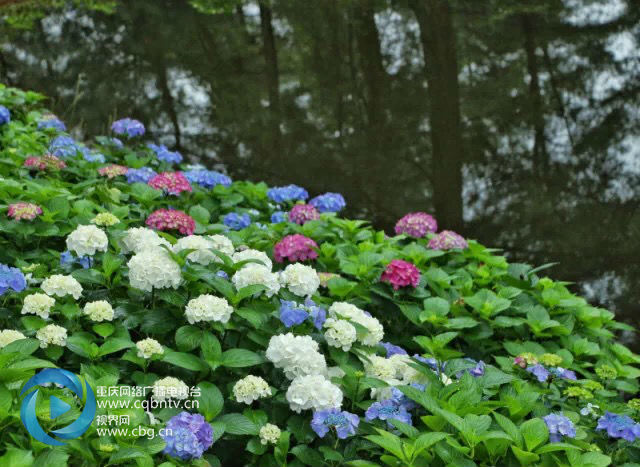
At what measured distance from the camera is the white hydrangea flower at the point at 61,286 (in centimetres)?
214

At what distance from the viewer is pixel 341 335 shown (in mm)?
2166

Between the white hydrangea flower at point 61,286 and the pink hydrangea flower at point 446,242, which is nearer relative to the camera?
the white hydrangea flower at point 61,286

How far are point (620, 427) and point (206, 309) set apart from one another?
3.79 feet

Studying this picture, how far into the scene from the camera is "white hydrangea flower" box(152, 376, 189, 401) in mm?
1879

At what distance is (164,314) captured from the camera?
219 centimetres

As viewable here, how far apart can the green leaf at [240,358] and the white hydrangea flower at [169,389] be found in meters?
0.14

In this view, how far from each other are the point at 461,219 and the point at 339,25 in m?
4.63

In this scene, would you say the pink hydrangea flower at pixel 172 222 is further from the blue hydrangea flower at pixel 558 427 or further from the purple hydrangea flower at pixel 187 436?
the blue hydrangea flower at pixel 558 427

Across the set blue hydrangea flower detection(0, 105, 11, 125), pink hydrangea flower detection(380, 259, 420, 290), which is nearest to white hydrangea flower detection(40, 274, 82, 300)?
pink hydrangea flower detection(380, 259, 420, 290)


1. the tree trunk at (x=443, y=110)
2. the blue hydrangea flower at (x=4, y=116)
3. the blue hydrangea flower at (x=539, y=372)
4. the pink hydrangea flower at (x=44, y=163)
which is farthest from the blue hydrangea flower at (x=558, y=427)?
the blue hydrangea flower at (x=4, y=116)

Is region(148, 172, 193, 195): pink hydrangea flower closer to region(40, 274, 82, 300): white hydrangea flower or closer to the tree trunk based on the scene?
region(40, 274, 82, 300): white hydrangea flower

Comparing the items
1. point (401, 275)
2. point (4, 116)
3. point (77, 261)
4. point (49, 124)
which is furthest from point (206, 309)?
point (49, 124)

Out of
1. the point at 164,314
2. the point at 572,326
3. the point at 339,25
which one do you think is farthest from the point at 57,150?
the point at 339,25

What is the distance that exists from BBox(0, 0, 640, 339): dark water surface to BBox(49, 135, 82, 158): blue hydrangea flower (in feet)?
5.07
